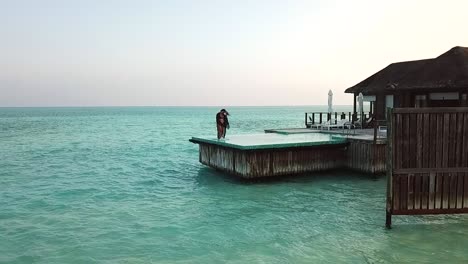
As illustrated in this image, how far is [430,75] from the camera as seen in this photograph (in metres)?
21.9

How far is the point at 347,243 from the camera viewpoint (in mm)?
10219

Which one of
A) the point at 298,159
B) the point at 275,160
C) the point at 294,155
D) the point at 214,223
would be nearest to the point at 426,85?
the point at 298,159

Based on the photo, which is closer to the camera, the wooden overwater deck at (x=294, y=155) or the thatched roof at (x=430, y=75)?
the wooden overwater deck at (x=294, y=155)

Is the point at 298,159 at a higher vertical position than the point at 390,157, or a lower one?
lower

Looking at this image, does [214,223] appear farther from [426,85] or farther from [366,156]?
[426,85]

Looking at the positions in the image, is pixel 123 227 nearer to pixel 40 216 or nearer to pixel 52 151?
pixel 40 216

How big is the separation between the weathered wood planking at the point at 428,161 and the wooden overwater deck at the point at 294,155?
718 centimetres

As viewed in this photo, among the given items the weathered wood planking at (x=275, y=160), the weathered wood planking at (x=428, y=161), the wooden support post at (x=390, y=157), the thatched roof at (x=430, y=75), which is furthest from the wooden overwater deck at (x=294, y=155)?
the weathered wood planking at (x=428, y=161)

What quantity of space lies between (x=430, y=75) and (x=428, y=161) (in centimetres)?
1382

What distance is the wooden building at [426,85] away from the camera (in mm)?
20766

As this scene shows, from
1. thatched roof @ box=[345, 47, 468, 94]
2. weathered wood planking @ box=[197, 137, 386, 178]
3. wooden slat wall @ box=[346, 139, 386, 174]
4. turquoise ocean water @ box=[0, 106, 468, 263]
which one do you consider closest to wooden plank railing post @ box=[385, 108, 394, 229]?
turquoise ocean water @ box=[0, 106, 468, 263]

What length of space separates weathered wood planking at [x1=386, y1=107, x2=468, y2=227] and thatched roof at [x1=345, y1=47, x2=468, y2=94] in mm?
11497

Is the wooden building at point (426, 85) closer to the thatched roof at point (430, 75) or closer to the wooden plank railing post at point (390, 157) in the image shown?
the thatched roof at point (430, 75)

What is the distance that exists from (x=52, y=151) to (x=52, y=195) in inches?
822
